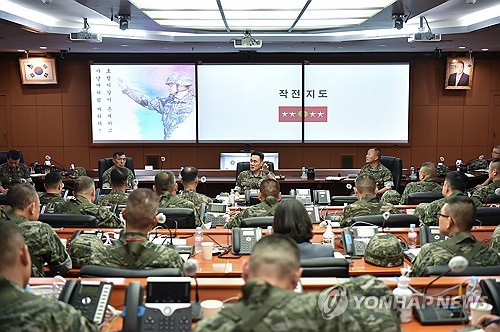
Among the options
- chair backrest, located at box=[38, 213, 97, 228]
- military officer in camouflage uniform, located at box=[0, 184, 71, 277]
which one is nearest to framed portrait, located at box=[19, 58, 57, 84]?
chair backrest, located at box=[38, 213, 97, 228]

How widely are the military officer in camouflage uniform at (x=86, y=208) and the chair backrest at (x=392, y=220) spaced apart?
2235 mm

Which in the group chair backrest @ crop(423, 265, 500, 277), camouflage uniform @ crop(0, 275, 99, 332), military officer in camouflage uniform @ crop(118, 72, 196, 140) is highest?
military officer in camouflage uniform @ crop(118, 72, 196, 140)

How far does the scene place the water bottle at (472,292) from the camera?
114 inches

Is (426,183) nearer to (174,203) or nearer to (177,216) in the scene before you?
(174,203)

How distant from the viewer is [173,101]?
1059 cm

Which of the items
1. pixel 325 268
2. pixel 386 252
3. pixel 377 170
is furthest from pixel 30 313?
pixel 377 170

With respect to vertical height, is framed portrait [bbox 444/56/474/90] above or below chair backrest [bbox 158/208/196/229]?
above

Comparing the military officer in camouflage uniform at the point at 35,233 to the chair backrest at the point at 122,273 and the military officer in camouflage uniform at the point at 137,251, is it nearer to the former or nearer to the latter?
the military officer in camouflage uniform at the point at 137,251

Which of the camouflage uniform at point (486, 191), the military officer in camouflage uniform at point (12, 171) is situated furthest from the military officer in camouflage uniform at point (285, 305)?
the military officer in camouflage uniform at point (12, 171)

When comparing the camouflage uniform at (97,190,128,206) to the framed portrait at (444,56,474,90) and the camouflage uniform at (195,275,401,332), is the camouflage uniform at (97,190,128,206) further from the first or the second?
the framed portrait at (444,56,474,90)

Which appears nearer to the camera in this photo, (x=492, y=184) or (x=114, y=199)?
(x=114, y=199)

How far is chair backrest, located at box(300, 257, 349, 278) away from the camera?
10.3 feet

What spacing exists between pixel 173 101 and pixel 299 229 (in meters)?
7.38

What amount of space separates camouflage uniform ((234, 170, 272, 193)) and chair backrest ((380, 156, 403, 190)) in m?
2.21
